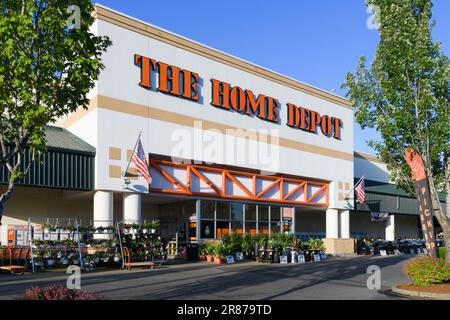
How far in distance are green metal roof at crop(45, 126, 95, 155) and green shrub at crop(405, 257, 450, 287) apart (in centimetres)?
1589

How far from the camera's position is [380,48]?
19.9 meters

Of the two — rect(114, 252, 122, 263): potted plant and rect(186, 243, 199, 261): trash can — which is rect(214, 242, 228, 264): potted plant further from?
rect(114, 252, 122, 263): potted plant

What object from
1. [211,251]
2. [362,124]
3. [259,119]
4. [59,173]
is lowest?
[211,251]

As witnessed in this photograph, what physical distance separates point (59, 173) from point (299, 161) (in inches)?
712

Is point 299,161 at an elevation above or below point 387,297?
above

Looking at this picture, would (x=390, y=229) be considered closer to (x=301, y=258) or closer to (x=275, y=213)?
(x=275, y=213)

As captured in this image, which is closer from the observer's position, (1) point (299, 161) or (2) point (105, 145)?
(2) point (105, 145)

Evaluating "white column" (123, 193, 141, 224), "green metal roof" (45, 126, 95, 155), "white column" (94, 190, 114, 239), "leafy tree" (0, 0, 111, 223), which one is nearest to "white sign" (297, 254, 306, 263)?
"white column" (123, 193, 141, 224)

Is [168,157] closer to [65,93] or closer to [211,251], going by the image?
[211,251]

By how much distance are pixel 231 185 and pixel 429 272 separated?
59.4 ft

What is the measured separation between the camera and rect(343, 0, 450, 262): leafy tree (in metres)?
19.0

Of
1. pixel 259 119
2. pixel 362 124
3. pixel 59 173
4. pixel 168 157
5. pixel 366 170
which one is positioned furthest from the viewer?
pixel 366 170

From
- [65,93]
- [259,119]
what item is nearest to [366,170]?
[259,119]
